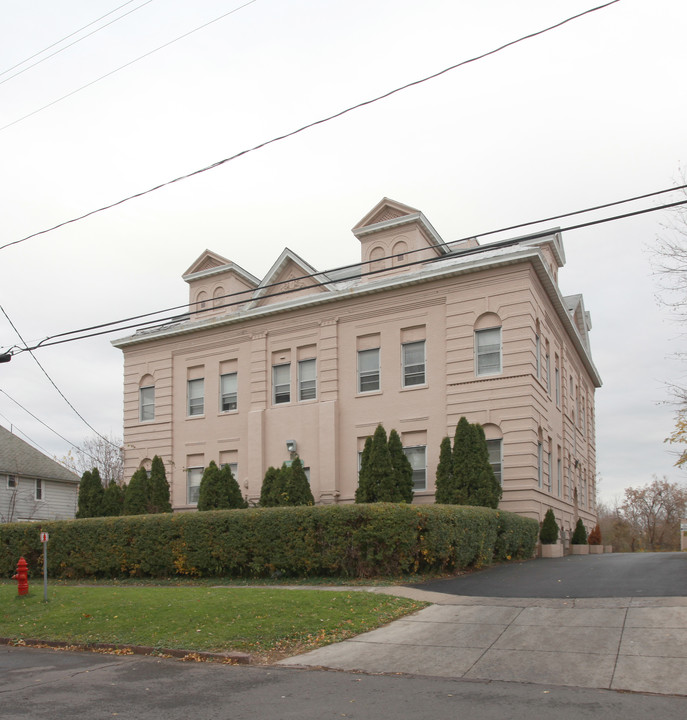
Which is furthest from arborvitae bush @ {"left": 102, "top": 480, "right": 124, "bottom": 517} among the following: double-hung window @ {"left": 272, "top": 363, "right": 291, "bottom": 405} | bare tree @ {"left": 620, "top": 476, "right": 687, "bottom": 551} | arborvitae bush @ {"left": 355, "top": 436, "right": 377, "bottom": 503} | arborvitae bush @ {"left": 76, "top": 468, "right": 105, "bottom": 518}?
bare tree @ {"left": 620, "top": 476, "right": 687, "bottom": 551}

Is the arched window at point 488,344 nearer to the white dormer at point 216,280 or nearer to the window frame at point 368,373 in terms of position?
the window frame at point 368,373

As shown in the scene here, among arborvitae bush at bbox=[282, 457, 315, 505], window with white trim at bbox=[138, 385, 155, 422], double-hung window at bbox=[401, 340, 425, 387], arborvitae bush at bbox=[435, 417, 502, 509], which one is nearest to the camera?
arborvitae bush at bbox=[435, 417, 502, 509]

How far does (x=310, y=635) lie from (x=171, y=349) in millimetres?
24408

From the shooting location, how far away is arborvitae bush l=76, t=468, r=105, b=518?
31656mm

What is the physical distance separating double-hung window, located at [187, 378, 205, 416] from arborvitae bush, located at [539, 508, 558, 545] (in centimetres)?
1513

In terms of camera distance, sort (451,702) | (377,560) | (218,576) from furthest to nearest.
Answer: (218,576) → (377,560) → (451,702)

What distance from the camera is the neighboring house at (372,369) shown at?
26.5m

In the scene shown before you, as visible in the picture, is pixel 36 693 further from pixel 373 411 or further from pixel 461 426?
pixel 373 411

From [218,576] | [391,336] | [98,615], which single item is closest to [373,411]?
[391,336]

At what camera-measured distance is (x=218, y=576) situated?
2064 centimetres

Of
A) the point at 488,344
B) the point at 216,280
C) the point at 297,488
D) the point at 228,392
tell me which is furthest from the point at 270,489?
the point at 216,280

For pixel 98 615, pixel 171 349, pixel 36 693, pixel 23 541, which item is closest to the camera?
pixel 36 693

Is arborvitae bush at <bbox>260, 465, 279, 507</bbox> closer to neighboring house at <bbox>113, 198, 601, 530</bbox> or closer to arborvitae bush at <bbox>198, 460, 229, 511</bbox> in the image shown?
arborvitae bush at <bbox>198, 460, 229, 511</bbox>

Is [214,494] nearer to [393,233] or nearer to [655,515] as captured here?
[393,233]
